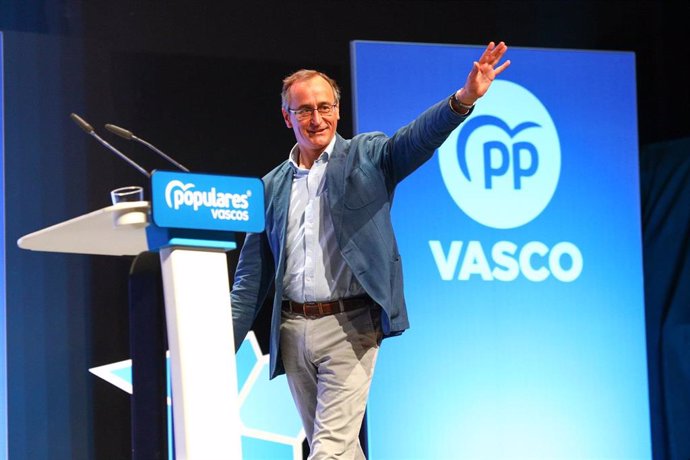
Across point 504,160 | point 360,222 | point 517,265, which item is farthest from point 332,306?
point 504,160

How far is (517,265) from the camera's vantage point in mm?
4688

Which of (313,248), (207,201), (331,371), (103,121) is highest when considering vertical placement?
(103,121)

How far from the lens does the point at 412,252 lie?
14.9 feet

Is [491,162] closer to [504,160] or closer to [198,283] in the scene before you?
[504,160]

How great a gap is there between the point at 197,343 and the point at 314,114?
1.29 m

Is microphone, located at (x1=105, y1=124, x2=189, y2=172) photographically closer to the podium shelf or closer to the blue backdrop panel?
the podium shelf

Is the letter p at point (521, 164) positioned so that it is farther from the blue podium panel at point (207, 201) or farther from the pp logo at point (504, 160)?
the blue podium panel at point (207, 201)

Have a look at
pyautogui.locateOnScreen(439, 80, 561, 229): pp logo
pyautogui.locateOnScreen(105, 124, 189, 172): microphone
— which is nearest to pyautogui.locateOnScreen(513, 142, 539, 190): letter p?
pyautogui.locateOnScreen(439, 80, 561, 229): pp logo

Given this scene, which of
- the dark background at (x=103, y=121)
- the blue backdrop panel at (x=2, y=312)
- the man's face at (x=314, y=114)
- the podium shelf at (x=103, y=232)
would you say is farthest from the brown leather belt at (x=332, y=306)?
the dark background at (x=103, y=121)

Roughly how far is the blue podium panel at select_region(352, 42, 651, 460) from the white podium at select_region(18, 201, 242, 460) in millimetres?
2312

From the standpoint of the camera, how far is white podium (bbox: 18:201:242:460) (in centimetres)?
210

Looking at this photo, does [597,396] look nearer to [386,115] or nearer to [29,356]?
[386,115]

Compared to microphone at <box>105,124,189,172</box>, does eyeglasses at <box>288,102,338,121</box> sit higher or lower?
higher

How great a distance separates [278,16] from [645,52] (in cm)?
205
